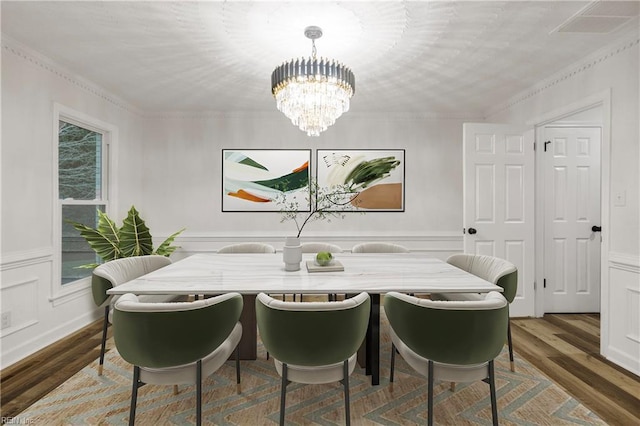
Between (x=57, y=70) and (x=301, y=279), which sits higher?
(x=57, y=70)

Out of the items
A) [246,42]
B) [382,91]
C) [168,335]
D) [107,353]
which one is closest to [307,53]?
[246,42]

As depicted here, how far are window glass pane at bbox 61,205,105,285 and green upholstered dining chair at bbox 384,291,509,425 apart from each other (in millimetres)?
3243

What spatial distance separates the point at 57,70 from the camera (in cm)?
293

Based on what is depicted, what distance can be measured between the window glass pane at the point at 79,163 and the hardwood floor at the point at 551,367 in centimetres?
138

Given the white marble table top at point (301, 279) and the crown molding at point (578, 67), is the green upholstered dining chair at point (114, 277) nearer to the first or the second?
the white marble table top at point (301, 279)

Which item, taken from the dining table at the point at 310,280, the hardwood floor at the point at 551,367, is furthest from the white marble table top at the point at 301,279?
the hardwood floor at the point at 551,367

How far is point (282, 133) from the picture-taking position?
436 cm

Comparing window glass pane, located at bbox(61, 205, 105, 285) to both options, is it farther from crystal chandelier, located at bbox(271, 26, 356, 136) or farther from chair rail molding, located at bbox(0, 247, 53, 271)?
crystal chandelier, located at bbox(271, 26, 356, 136)

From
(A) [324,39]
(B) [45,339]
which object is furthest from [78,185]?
(A) [324,39]

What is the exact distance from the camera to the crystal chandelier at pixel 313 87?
2.18m

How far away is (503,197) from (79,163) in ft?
14.6

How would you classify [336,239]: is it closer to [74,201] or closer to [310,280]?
[310,280]

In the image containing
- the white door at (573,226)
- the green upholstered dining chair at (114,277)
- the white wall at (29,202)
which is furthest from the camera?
the white door at (573,226)

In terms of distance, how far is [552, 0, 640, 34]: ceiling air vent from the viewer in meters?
2.04
